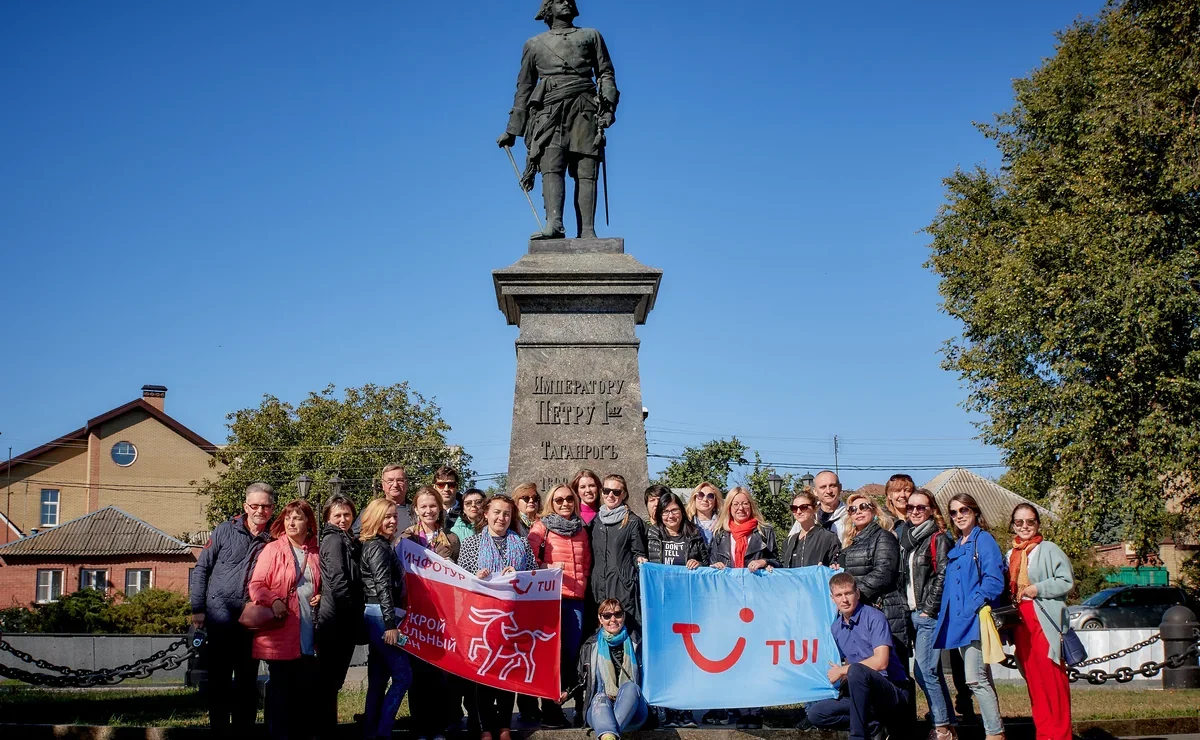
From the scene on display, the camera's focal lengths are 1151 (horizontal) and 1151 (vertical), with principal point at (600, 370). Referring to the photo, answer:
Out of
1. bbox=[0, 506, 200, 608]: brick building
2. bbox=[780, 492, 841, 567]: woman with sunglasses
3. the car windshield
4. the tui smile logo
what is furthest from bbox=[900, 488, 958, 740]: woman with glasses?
bbox=[0, 506, 200, 608]: brick building

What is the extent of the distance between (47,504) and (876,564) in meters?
60.0

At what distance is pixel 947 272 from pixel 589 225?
20487 mm

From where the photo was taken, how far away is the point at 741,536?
8.77 meters

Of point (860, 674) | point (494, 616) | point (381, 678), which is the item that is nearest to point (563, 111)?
point (494, 616)

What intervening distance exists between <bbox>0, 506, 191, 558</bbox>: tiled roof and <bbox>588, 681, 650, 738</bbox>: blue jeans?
41509mm

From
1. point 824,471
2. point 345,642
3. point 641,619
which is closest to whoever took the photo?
point 345,642

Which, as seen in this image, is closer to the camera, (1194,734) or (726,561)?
(726,561)

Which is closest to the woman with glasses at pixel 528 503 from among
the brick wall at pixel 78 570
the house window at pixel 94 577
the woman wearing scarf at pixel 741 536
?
the woman wearing scarf at pixel 741 536

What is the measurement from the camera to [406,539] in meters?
8.25

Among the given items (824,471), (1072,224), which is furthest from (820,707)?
(1072,224)

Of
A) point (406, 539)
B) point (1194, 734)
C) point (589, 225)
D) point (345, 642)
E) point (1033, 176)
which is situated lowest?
point (1194, 734)

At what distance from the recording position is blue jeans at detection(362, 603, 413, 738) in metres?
7.71

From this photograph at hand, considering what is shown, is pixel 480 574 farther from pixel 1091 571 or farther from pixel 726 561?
pixel 1091 571

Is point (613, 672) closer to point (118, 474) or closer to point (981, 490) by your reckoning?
point (981, 490)
